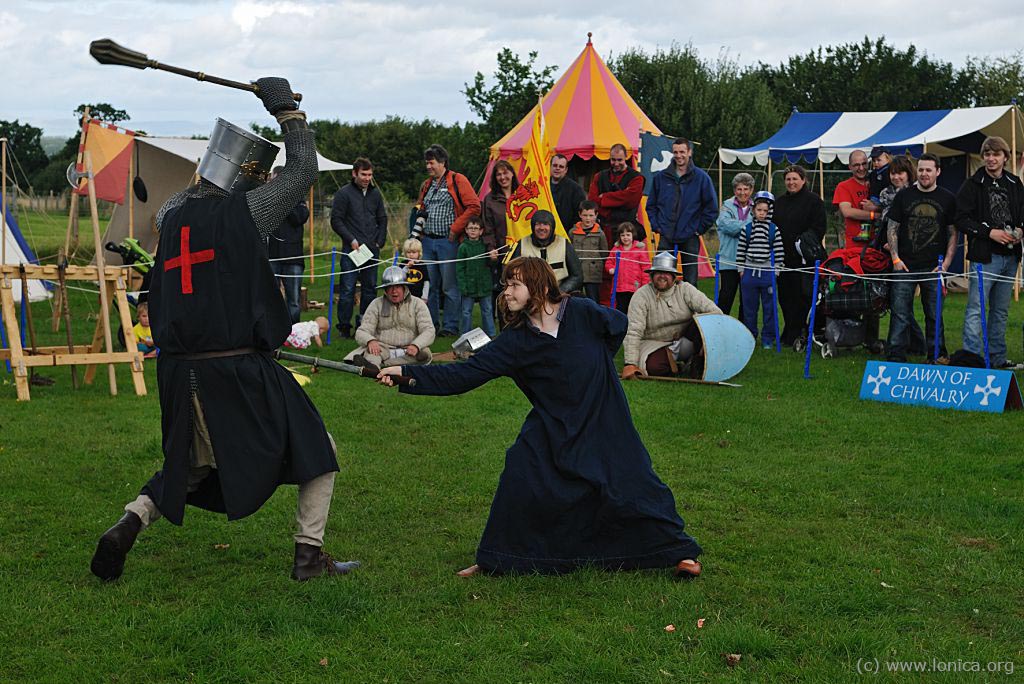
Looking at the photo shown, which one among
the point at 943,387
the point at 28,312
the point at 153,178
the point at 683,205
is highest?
the point at 153,178

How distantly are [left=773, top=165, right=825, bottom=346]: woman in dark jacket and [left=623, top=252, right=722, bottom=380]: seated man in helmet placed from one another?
203 centimetres

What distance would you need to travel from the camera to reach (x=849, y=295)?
1141 centimetres

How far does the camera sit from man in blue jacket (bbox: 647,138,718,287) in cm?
1230

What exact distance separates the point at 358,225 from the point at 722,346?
5.00 meters

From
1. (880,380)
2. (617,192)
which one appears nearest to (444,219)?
(617,192)

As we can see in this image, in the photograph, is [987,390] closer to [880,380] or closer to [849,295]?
[880,380]

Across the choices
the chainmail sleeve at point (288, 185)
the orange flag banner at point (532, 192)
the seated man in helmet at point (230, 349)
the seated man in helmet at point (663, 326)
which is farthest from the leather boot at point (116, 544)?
the orange flag banner at point (532, 192)

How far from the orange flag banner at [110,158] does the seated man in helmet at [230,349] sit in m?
13.1

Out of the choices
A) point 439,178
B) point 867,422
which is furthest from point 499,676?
point 439,178

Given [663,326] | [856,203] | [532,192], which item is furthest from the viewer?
[856,203]

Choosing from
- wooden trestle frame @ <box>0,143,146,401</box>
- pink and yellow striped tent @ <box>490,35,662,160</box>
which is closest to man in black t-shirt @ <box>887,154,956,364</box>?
wooden trestle frame @ <box>0,143,146,401</box>

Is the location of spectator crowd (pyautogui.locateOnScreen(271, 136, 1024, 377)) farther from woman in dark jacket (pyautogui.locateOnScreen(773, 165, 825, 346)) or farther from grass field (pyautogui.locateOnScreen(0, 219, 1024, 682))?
grass field (pyautogui.locateOnScreen(0, 219, 1024, 682))

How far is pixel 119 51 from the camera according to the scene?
4.75 metres

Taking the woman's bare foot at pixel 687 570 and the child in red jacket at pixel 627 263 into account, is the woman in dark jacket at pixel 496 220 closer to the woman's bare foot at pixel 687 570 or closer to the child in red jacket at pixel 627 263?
the child in red jacket at pixel 627 263
